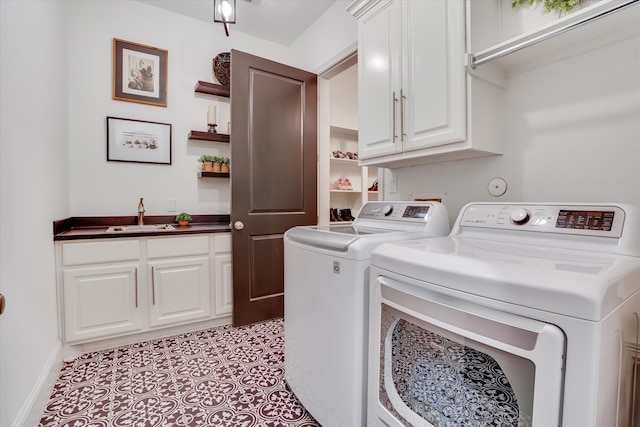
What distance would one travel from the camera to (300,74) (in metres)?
2.75

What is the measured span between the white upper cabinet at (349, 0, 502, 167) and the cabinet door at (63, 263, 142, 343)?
1.91 meters

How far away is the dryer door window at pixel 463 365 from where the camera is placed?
1.98 ft

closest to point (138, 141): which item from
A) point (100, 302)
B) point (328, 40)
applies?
point (100, 302)

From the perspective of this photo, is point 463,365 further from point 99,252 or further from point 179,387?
point 99,252

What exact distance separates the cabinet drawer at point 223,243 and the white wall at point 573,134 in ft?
6.01

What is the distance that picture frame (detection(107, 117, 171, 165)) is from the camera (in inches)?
100

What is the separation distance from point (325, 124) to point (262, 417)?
2435 millimetres

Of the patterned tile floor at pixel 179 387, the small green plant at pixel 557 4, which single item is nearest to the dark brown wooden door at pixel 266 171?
the patterned tile floor at pixel 179 387

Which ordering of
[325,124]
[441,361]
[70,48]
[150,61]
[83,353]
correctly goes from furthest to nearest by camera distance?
[325,124], [150,61], [70,48], [83,353], [441,361]

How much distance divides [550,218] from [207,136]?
2.66 metres

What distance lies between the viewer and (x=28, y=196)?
1457 millimetres

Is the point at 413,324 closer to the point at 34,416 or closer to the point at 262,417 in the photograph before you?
the point at 262,417

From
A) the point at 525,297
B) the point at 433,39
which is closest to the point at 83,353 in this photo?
the point at 525,297

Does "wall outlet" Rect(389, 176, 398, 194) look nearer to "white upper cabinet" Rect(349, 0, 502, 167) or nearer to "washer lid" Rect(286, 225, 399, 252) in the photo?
"white upper cabinet" Rect(349, 0, 502, 167)
